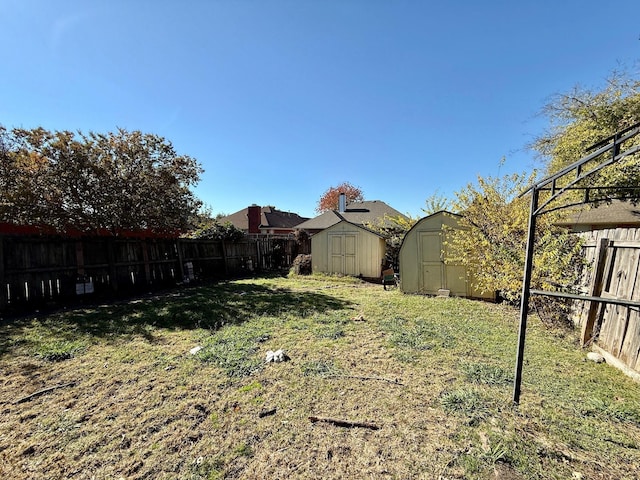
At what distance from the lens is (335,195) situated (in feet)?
127

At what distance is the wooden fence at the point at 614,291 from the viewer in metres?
3.30

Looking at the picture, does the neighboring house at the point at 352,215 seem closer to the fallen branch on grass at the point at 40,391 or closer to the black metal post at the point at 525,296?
the fallen branch on grass at the point at 40,391

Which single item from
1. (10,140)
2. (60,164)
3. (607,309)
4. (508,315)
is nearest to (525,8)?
(607,309)

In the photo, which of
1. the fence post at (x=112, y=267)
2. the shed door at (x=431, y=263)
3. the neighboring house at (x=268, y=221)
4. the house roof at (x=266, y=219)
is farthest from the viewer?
the house roof at (x=266, y=219)

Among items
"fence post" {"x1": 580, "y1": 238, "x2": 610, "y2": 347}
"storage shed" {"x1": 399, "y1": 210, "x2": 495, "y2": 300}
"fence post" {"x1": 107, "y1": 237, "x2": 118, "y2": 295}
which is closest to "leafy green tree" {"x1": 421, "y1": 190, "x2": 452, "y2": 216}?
"storage shed" {"x1": 399, "y1": 210, "x2": 495, "y2": 300}

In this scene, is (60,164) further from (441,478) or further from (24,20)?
(441,478)

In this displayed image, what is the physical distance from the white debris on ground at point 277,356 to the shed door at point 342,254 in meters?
8.54

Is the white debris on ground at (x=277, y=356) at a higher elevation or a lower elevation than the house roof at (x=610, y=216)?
lower

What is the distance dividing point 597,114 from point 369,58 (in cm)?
681

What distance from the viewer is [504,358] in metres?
3.73

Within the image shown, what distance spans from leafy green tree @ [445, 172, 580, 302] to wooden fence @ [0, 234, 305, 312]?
921 centimetres

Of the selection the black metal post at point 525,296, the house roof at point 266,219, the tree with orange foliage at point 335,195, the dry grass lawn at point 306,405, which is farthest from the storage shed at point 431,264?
the tree with orange foliage at point 335,195

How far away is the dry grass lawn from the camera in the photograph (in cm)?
199

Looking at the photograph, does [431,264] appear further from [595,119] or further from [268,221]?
[268,221]
